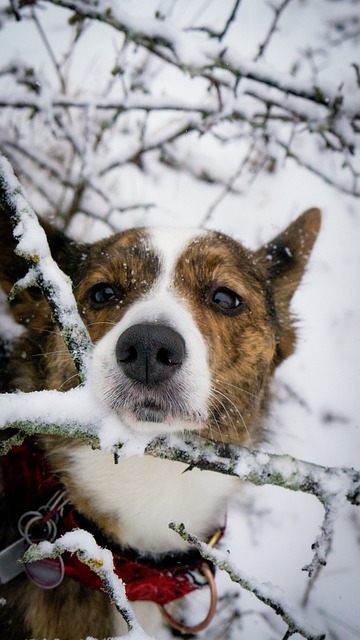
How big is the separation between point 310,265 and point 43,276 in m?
3.14

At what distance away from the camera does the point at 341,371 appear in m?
5.01

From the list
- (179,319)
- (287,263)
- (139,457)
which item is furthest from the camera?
(287,263)

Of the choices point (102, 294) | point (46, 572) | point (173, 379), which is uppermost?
point (102, 294)

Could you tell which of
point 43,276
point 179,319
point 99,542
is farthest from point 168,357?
point 99,542

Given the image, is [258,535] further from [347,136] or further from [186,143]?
[186,143]

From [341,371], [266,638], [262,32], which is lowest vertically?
[266,638]

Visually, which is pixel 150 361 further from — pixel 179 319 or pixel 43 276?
pixel 43 276

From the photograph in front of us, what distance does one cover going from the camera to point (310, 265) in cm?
411

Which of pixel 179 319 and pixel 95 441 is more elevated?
pixel 179 319

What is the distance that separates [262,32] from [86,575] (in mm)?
5669

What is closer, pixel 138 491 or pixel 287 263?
pixel 138 491

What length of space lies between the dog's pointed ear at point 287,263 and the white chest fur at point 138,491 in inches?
35.9

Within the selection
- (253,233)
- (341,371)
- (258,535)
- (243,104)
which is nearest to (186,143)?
(253,233)

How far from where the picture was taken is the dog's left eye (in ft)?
7.75
